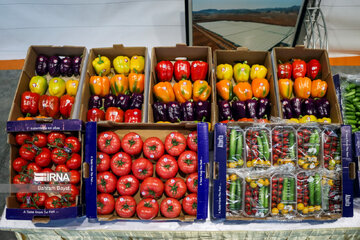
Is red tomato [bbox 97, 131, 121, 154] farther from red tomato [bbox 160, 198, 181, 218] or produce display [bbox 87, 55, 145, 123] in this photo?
red tomato [bbox 160, 198, 181, 218]

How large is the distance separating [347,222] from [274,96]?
1.20m

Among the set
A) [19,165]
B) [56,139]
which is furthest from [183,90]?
[19,165]

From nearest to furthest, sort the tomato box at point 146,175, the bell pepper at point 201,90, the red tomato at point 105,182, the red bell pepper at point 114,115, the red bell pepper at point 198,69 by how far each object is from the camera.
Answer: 1. the tomato box at point 146,175
2. the red tomato at point 105,182
3. the red bell pepper at point 114,115
4. the bell pepper at point 201,90
5. the red bell pepper at point 198,69

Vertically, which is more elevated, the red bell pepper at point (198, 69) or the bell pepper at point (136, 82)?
the red bell pepper at point (198, 69)

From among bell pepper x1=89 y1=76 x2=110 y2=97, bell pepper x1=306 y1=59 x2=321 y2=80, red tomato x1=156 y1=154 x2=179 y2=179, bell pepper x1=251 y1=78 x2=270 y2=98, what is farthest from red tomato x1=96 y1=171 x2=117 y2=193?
bell pepper x1=306 y1=59 x2=321 y2=80

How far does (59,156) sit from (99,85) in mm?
826

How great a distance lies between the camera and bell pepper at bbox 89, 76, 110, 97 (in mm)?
2594

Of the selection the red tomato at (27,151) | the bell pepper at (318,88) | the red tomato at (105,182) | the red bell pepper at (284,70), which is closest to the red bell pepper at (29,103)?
the red tomato at (27,151)

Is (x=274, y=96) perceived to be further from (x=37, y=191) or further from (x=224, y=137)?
(x=37, y=191)

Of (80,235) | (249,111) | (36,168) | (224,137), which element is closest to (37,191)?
(36,168)

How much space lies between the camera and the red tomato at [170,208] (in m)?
1.98

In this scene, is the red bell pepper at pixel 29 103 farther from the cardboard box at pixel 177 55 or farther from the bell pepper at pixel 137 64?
the cardboard box at pixel 177 55

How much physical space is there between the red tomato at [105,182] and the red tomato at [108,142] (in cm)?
18

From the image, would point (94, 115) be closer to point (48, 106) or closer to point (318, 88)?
point (48, 106)
